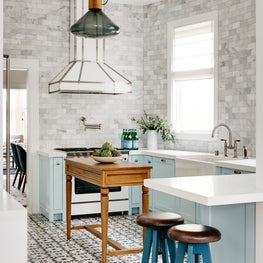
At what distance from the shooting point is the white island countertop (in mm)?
2934

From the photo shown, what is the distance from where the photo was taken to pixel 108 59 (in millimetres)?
7988

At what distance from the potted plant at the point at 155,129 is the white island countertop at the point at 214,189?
3.69 m

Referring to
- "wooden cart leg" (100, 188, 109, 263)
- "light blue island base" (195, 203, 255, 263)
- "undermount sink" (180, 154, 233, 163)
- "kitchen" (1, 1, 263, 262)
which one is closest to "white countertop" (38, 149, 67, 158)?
"kitchen" (1, 1, 263, 262)

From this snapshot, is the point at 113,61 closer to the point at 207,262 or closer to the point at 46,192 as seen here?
the point at 46,192

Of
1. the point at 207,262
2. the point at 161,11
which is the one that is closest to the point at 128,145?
the point at 161,11

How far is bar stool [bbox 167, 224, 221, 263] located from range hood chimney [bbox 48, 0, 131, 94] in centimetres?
416

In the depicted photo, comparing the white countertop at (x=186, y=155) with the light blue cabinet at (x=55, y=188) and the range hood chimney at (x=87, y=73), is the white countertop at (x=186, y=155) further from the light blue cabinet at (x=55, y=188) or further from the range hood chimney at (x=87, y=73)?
the range hood chimney at (x=87, y=73)

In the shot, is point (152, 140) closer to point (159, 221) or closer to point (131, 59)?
point (131, 59)

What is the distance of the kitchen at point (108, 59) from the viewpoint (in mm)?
7301

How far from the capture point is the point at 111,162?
210 inches

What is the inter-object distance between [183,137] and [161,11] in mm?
2041

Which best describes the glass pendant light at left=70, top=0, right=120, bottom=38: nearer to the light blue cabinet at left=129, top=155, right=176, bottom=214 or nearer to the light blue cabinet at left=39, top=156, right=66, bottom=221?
the light blue cabinet at left=129, top=155, right=176, bottom=214

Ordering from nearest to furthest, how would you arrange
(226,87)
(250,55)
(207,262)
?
(207,262), (250,55), (226,87)

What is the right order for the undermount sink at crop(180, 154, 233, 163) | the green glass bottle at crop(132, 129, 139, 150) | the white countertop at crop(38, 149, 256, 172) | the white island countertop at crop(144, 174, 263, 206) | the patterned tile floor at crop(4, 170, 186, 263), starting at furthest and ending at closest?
the green glass bottle at crop(132, 129, 139, 150)
the undermount sink at crop(180, 154, 233, 163)
the patterned tile floor at crop(4, 170, 186, 263)
the white countertop at crop(38, 149, 256, 172)
the white island countertop at crop(144, 174, 263, 206)
